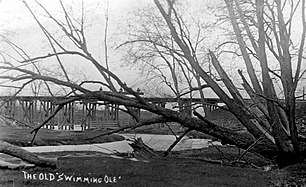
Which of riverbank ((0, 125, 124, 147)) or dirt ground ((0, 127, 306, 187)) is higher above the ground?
riverbank ((0, 125, 124, 147))

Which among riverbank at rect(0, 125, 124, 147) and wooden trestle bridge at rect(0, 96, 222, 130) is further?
riverbank at rect(0, 125, 124, 147)

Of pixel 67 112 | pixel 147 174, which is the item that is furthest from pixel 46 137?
pixel 147 174

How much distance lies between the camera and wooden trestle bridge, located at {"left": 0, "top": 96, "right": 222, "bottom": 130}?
848cm

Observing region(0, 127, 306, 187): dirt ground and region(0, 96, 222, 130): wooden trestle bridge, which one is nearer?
region(0, 127, 306, 187): dirt ground

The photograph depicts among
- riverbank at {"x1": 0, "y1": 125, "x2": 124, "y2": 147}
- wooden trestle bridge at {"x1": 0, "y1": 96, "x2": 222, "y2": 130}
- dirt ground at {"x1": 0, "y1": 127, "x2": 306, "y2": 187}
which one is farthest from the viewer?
riverbank at {"x1": 0, "y1": 125, "x2": 124, "y2": 147}

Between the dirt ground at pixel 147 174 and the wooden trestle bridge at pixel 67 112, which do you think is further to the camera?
the wooden trestle bridge at pixel 67 112

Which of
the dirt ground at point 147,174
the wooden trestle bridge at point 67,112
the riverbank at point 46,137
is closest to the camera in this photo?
the dirt ground at point 147,174

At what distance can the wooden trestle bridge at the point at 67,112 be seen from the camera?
848cm

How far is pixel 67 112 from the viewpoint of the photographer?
930 cm

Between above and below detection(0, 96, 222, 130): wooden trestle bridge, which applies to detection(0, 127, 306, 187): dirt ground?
below

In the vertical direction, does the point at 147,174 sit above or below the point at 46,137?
below

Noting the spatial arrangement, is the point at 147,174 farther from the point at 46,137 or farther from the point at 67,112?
the point at 46,137

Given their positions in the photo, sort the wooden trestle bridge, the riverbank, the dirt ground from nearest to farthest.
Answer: the dirt ground
the wooden trestle bridge
the riverbank

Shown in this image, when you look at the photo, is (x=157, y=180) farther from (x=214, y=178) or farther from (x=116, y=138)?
(x=116, y=138)
